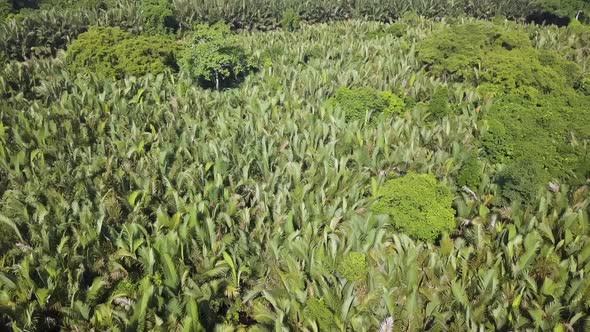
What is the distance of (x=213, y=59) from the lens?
49.2 feet

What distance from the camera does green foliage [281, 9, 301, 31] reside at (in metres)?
25.2

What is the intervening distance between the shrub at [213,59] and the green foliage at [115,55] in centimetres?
103

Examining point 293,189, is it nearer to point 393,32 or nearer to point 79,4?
point 393,32

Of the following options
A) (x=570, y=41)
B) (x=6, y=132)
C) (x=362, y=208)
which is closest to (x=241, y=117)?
(x=362, y=208)

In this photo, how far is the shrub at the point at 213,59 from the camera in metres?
15.1

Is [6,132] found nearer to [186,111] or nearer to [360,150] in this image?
[186,111]

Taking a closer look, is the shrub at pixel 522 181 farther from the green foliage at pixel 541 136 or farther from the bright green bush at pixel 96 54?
the bright green bush at pixel 96 54

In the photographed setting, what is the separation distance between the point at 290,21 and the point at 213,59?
11653 millimetres

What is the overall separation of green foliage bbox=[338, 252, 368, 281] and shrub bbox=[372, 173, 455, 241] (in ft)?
4.86

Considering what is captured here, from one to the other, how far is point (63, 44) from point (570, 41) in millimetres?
24333

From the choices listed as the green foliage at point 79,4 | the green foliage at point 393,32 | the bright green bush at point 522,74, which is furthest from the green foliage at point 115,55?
the bright green bush at point 522,74

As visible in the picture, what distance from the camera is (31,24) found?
67.0 feet

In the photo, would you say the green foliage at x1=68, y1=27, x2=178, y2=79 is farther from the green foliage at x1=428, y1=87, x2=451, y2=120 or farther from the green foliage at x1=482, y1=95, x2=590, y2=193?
the green foliage at x1=482, y1=95, x2=590, y2=193

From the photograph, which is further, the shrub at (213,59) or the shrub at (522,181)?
the shrub at (213,59)
